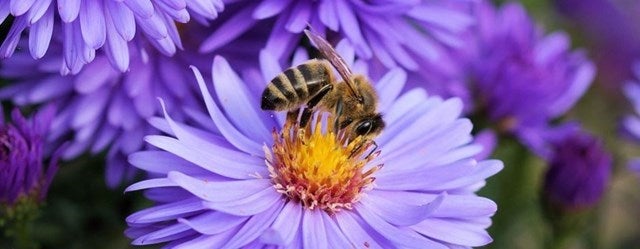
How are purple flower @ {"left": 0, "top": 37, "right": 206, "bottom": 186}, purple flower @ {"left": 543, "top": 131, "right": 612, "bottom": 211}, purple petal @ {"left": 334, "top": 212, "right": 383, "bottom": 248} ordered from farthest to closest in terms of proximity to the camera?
purple flower @ {"left": 543, "top": 131, "right": 612, "bottom": 211}, purple flower @ {"left": 0, "top": 37, "right": 206, "bottom": 186}, purple petal @ {"left": 334, "top": 212, "right": 383, "bottom": 248}

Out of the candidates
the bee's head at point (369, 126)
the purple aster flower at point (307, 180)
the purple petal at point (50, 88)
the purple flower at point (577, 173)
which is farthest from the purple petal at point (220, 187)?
the purple flower at point (577, 173)

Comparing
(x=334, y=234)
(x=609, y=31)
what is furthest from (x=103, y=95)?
(x=609, y=31)

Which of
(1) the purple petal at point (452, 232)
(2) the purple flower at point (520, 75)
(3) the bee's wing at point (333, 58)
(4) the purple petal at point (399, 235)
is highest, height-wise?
A: (2) the purple flower at point (520, 75)

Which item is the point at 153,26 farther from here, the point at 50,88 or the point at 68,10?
the point at 50,88

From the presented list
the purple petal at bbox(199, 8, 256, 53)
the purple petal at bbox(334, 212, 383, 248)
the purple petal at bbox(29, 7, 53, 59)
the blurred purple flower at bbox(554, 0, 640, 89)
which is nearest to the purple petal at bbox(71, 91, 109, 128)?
the purple petal at bbox(199, 8, 256, 53)

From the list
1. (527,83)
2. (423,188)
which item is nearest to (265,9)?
(423,188)

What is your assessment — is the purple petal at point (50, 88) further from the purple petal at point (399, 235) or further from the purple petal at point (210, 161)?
the purple petal at point (399, 235)

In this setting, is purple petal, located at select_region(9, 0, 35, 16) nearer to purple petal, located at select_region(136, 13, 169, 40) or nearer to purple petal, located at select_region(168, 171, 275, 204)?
purple petal, located at select_region(136, 13, 169, 40)
